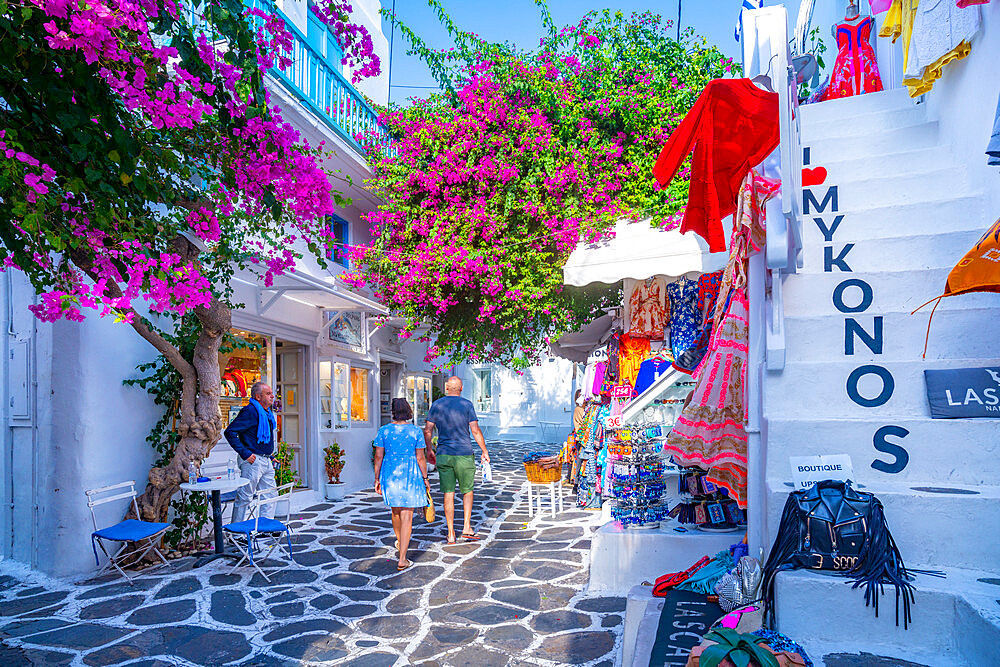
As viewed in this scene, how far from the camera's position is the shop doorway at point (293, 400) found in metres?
11.0

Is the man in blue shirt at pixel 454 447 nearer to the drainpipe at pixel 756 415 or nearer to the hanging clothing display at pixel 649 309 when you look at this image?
the hanging clothing display at pixel 649 309

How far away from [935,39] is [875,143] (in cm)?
80

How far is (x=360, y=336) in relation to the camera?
42.0 feet

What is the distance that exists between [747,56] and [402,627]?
523 centimetres

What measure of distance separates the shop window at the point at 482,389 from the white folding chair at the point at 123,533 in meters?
16.6

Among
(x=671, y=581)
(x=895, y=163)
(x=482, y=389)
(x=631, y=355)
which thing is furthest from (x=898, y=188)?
(x=482, y=389)

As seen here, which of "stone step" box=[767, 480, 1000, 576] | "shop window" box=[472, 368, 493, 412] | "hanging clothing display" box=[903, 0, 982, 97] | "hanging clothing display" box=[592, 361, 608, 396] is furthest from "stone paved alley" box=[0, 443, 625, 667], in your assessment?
"shop window" box=[472, 368, 493, 412]

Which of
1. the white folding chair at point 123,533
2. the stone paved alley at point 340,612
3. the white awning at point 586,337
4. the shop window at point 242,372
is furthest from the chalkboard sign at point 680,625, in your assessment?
the shop window at point 242,372

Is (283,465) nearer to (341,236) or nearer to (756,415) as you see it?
(341,236)

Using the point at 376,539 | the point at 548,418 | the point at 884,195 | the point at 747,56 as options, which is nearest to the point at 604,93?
the point at 747,56

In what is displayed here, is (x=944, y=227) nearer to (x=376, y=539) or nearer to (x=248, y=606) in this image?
(x=248, y=606)

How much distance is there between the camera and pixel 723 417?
4012 millimetres

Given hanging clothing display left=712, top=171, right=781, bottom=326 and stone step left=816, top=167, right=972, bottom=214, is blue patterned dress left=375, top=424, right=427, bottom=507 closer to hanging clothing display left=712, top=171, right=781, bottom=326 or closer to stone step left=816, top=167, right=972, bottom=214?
hanging clothing display left=712, top=171, right=781, bottom=326

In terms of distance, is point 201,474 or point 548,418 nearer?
point 201,474
